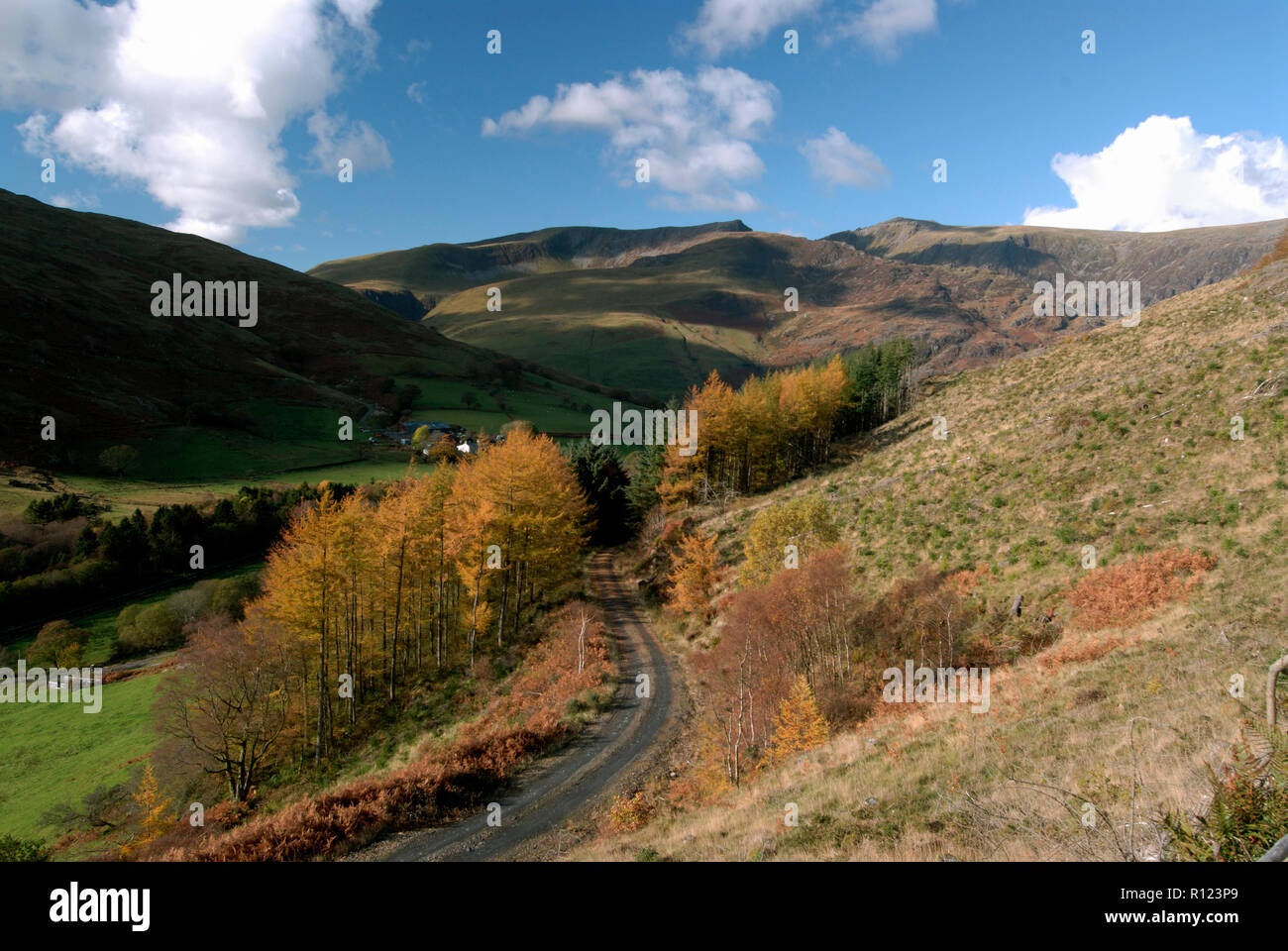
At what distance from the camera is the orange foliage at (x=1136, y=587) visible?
20.0 metres

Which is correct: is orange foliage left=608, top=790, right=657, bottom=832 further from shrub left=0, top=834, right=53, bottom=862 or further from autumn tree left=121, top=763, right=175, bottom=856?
shrub left=0, top=834, right=53, bottom=862

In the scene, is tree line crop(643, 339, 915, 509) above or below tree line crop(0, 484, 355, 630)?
above

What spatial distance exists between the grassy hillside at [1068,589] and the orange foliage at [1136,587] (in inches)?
19.8

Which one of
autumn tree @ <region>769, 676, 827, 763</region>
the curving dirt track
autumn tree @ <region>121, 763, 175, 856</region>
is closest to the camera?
the curving dirt track

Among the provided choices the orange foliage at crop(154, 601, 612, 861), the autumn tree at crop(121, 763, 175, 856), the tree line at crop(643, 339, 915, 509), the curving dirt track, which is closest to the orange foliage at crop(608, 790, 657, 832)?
the curving dirt track

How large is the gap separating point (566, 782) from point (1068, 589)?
2197cm

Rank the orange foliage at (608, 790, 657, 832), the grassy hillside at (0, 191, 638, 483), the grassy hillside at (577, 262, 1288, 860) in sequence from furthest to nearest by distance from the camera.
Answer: the grassy hillside at (0, 191, 638, 483), the orange foliage at (608, 790, 657, 832), the grassy hillside at (577, 262, 1288, 860)

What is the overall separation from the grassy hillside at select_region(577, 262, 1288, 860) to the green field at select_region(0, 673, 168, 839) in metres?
34.9

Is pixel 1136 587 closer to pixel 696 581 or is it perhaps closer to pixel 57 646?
pixel 696 581

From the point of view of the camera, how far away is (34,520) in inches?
2566

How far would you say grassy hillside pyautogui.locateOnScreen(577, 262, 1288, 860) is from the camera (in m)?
9.97

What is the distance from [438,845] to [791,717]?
13.1 metres
